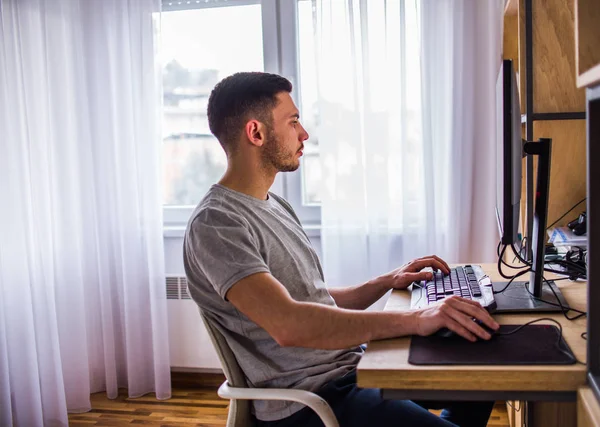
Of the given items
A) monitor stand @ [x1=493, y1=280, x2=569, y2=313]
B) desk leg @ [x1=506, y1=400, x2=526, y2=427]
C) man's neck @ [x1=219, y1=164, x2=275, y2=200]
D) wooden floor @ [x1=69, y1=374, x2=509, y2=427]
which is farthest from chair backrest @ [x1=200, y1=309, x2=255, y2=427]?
wooden floor @ [x1=69, y1=374, x2=509, y2=427]

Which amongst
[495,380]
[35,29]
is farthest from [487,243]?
[35,29]

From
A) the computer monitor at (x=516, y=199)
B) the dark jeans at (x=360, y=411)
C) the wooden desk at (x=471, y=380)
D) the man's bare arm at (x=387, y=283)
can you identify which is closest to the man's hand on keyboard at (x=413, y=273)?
the man's bare arm at (x=387, y=283)

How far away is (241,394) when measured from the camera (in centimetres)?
139

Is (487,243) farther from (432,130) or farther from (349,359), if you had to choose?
(349,359)

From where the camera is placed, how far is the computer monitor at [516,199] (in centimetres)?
130

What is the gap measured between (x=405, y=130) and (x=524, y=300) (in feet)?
4.73

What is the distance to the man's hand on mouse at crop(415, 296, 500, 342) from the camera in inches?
48.5

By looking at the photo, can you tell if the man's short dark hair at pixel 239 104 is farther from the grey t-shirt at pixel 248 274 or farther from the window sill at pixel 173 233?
the window sill at pixel 173 233

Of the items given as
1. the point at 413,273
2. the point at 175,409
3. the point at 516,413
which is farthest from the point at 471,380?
the point at 175,409

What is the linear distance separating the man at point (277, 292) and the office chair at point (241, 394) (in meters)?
0.02

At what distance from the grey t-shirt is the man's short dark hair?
156mm

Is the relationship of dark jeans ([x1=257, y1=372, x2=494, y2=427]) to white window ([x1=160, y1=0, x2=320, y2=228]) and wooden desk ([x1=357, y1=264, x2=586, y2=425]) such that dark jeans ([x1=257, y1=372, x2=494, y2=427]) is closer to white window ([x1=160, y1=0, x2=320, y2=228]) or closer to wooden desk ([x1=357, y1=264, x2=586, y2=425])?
wooden desk ([x1=357, y1=264, x2=586, y2=425])

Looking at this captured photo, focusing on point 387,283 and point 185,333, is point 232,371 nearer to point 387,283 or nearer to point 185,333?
point 387,283

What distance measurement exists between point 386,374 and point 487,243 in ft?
6.00
